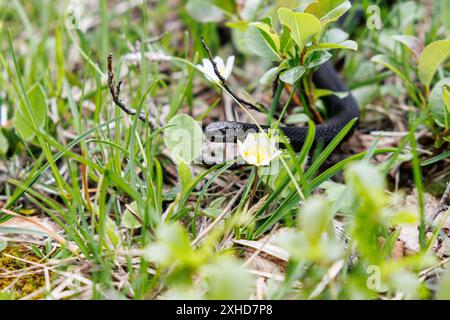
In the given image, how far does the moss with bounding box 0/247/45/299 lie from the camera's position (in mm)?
1652

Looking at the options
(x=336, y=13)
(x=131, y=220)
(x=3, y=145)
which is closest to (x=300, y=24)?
(x=336, y=13)

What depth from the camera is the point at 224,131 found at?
6.23ft

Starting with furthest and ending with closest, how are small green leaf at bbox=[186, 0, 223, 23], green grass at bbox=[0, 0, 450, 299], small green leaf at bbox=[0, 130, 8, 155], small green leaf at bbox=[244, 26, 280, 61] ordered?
1. small green leaf at bbox=[186, 0, 223, 23]
2. small green leaf at bbox=[0, 130, 8, 155]
3. small green leaf at bbox=[244, 26, 280, 61]
4. green grass at bbox=[0, 0, 450, 299]

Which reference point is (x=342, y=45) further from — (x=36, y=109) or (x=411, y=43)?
(x=36, y=109)

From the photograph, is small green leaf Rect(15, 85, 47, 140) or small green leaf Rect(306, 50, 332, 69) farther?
small green leaf Rect(15, 85, 47, 140)

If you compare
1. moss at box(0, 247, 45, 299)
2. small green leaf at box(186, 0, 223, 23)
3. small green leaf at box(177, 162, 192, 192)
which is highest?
small green leaf at box(186, 0, 223, 23)

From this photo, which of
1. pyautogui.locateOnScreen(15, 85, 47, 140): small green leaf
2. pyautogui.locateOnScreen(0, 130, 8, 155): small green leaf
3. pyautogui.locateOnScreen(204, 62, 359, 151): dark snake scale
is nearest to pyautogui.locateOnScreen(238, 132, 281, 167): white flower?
pyautogui.locateOnScreen(204, 62, 359, 151): dark snake scale

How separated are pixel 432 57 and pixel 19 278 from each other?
5.72 ft

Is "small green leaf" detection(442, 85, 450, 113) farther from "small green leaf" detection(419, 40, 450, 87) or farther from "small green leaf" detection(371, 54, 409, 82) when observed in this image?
"small green leaf" detection(371, 54, 409, 82)

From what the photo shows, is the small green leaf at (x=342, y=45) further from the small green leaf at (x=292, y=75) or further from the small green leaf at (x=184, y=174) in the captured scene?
the small green leaf at (x=184, y=174)

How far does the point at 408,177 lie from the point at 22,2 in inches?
108

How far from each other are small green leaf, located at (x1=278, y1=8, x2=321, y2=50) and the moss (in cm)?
120

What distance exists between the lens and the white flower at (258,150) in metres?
1.62
